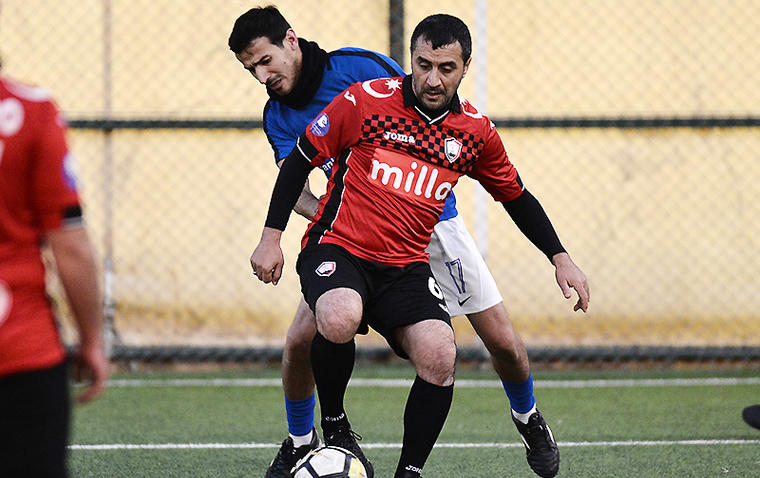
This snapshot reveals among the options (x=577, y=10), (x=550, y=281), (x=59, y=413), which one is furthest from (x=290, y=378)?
(x=577, y=10)

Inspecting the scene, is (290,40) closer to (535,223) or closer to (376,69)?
(376,69)

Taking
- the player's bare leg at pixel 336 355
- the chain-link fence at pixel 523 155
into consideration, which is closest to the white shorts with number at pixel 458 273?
the player's bare leg at pixel 336 355

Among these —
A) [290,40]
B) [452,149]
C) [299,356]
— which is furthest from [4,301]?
[290,40]

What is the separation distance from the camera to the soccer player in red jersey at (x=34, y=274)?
2.04 meters

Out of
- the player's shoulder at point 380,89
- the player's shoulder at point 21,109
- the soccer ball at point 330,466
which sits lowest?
the soccer ball at point 330,466

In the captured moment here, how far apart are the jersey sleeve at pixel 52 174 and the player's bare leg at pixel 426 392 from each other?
1663 millimetres

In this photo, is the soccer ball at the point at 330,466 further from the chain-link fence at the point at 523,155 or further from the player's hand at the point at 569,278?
the chain-link fence at the point at 523,155

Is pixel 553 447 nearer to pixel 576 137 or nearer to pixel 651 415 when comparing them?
pixel 651 415

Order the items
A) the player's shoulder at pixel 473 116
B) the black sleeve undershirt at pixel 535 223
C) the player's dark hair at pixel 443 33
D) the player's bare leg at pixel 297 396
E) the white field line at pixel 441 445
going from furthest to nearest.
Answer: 1. the white field line at pixel 441 445
2. the player's bare leg at pixel 297 396
3. the black sleeve undershirt at pixel 535 223
4. the player's shoulder at pixel 473 116
5. the player's dark hair at pixel 443 33

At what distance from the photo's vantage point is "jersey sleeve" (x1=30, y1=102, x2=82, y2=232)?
2047mm

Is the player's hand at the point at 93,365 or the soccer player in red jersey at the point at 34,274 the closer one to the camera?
the soccer player in red jersey at the point at 34,274

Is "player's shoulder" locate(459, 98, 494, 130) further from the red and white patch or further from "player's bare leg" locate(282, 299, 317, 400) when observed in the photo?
the red and white patch

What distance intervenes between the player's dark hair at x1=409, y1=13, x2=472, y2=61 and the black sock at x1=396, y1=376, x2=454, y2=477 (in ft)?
3.91

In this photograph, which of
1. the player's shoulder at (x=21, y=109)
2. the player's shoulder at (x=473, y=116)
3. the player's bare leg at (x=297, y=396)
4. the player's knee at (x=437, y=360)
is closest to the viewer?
the player's shoulder at (x=21, y=109)
